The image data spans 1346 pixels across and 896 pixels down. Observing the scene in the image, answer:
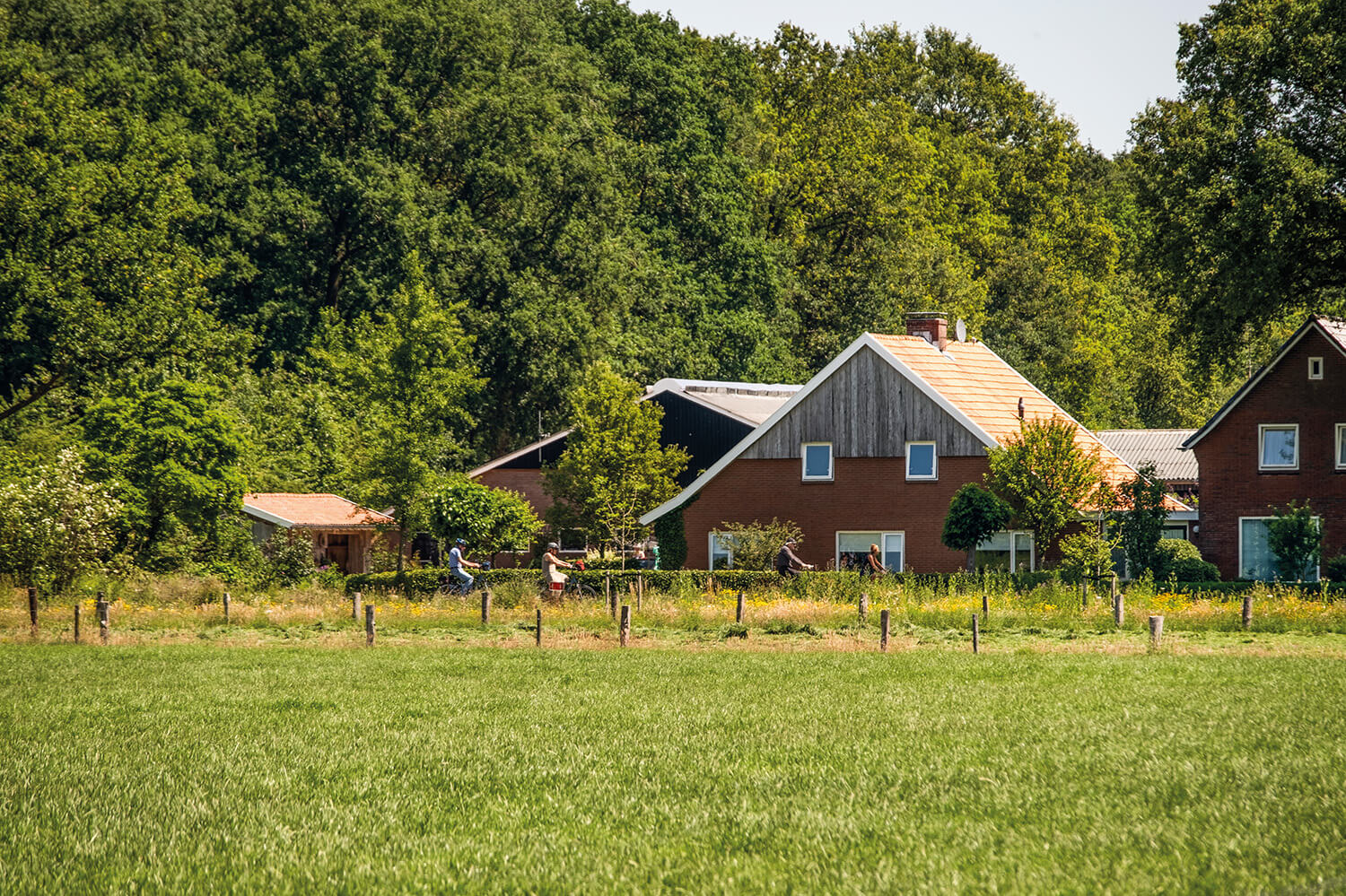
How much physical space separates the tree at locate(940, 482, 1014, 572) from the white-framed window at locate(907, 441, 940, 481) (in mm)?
3505

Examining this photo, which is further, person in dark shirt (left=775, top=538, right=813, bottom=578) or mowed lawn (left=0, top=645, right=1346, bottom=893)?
person in dark shirt (left=775, top=538, right=813, bottom=578)

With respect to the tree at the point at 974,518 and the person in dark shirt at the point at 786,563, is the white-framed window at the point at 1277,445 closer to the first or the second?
the tree at the point at 974,518

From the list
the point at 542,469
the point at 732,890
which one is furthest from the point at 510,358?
the point at 732,890

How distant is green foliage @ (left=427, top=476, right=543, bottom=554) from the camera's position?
4412 cm

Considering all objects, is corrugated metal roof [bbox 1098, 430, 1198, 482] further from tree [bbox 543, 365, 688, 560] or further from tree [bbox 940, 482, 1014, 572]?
tree [bbox 543, 365, 688, 560]

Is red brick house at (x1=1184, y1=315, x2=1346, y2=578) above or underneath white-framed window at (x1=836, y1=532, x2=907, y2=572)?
above

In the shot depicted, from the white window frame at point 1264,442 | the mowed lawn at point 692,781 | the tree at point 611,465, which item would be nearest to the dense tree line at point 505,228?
the white window frame at point 1264,442

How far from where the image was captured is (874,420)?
46.5 metres

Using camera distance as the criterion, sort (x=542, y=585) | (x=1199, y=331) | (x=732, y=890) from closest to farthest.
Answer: (x=732, y=890), (x=542, y=585), (x=1199, y=331)

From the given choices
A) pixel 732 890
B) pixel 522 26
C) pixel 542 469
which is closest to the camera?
pixel 732 890

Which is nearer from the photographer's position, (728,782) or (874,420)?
(728,782)

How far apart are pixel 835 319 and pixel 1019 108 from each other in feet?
72.3

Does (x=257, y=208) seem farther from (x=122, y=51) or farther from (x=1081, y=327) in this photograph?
(x=1081, y=327)

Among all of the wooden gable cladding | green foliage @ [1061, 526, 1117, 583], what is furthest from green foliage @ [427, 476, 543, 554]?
green foliage @ [1061, 526, 1117, 583]
